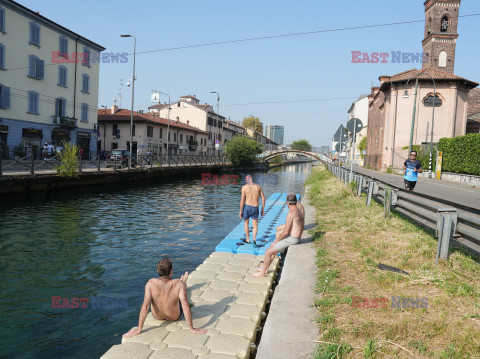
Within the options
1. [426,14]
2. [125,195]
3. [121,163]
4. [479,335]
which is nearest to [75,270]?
[479,335]

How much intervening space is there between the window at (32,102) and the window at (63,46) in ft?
17.4

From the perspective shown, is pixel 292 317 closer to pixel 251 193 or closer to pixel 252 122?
pixel 251 193

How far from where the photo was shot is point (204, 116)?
7031cm

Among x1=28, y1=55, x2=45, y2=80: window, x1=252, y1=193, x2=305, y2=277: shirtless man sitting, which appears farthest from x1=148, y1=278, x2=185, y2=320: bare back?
x1=28, y1=55, x2=45, y2=80: window

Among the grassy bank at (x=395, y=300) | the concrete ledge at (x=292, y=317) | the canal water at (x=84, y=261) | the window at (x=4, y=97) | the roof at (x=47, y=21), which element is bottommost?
the canal water at (x=84, y=261)

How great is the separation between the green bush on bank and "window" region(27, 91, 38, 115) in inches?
1297

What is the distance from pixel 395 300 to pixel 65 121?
34695mm

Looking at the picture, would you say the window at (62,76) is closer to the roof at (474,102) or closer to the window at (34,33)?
the window at (34,33)

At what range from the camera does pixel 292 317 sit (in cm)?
398

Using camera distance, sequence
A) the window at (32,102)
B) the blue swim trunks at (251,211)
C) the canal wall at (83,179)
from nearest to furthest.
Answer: the blue swim trunks at (251,211) → the canal wall at (83,179) → the window at (32,102)

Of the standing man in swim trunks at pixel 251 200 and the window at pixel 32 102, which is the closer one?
the standing man in swim trunks at pixel 251 200

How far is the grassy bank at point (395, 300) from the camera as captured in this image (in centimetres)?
324

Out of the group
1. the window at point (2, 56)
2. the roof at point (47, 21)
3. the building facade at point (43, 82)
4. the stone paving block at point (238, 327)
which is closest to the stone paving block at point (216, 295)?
the stone paving block at point (238, 327)

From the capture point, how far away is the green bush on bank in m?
21.9
